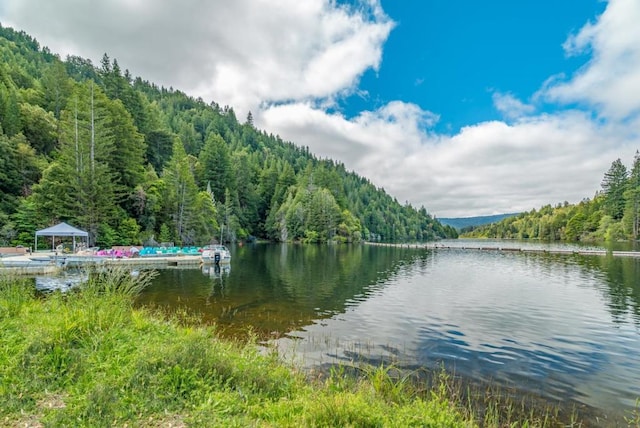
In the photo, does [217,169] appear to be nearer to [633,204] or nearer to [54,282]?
[54,282]

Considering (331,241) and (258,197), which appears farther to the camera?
(258,197)

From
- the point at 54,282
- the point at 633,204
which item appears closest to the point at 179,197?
the point at 54,282

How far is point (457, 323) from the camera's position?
14.9 m

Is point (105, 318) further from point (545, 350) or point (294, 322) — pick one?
point (545, 350)

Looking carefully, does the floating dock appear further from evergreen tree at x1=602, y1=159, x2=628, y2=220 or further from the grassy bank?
evergreen tree at x1=602, y1=159, x2=628, y2=220

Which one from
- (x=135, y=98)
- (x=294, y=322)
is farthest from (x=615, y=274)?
(x=135, y=98)

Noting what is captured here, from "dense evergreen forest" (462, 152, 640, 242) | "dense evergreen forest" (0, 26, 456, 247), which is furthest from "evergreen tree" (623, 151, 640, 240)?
"dense evergreen forest" (0, 26, 456, 247)

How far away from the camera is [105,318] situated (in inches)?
299

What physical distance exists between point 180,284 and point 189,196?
36.2m

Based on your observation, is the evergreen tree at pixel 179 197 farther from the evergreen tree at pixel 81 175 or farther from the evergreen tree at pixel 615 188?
the evergreen tree at pixel 615 188

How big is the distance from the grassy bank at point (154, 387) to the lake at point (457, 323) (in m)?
2.36

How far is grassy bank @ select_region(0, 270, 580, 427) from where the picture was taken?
15.8ft

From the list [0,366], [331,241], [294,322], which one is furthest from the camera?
[331,241]

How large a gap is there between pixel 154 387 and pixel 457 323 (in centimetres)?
1339
